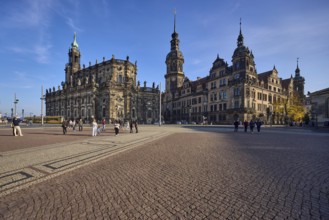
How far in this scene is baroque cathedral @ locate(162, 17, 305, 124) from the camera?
4512cm

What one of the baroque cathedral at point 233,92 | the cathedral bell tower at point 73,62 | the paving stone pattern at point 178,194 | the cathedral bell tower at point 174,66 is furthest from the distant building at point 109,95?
the paving stone pattern at point 178,194

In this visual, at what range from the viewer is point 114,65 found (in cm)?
6369

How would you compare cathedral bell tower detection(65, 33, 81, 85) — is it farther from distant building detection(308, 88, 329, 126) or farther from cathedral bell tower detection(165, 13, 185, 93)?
distant building detection(308, 88, 329, 126)

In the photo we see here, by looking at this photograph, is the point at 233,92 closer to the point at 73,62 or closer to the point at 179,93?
the point at 179,93

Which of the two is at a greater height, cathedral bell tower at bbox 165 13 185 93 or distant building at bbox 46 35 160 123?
cathedral bell tower at bbox 165 13 185 93

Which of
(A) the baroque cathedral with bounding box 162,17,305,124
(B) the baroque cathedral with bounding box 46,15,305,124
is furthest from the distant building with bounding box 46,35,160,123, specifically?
(A) the baroque cathedral with bounding box 162,17,305,124

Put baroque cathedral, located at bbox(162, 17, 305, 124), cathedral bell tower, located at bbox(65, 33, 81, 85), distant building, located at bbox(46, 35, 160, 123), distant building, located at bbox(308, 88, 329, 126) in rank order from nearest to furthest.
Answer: distant building, located at bbox(308, 88, 329, 126)
baroque cathedral, located at bbox(162, 17, 305, 124)
distant building, located at bbox(46, 35, 160, 123)
cathedral bell tower, located at bbox(65, 33, 81, 85)

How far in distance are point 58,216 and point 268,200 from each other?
3.83m

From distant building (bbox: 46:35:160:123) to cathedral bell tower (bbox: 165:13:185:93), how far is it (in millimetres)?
7739

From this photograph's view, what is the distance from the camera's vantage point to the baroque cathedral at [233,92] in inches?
1777

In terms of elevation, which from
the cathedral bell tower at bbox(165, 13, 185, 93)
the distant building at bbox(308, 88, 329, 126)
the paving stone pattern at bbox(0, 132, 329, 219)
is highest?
the cathedral bell tower at bbox(165, 13, 185, 93)

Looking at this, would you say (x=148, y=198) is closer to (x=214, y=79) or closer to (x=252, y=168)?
(x=252, y=168)

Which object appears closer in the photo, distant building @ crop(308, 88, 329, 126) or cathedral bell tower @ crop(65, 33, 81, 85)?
distant building @ crop(308, 88, 329, 126)

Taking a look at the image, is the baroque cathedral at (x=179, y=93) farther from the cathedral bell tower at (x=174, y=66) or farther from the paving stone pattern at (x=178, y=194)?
the paving stone pattern at (x=178, y=194)
